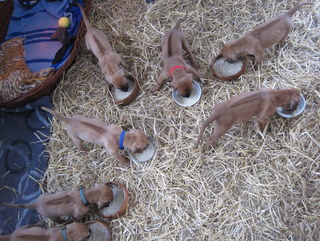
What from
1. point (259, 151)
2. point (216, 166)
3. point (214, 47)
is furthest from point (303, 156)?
point (214, 47)

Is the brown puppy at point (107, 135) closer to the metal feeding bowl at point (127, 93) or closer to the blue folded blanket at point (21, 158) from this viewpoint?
the metal feeding bowl at point (127, 93)

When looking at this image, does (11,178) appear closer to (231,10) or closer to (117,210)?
(117,210)

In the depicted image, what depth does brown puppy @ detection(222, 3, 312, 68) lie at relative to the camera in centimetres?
347

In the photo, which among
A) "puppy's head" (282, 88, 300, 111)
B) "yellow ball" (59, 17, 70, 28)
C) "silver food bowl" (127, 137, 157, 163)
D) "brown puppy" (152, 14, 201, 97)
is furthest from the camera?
"yellow ball" (59, 17, 70, 28)

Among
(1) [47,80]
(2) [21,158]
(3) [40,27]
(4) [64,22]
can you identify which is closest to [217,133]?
(1) [47,80]

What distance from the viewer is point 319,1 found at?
12.6 feet

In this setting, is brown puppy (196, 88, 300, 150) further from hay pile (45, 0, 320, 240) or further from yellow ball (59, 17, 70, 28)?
yellow ball (59, 17, 70, 28)

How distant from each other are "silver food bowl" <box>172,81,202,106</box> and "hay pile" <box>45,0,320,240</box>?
0.07m

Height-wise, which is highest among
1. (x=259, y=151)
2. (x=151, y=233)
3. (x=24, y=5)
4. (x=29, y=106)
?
(x=24, y=5)

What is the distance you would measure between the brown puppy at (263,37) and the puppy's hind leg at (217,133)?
36.2 inches

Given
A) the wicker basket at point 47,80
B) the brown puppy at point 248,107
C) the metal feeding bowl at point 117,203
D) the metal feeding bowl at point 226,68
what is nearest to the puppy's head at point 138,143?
the metal feeding bowl at point 117,203

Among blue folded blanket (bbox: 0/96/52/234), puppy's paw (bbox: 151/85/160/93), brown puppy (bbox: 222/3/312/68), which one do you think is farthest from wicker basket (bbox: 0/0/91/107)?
brown puppy (bbox: 222/3/312/68)

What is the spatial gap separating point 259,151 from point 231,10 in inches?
72.1

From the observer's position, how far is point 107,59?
3721 millimetres
